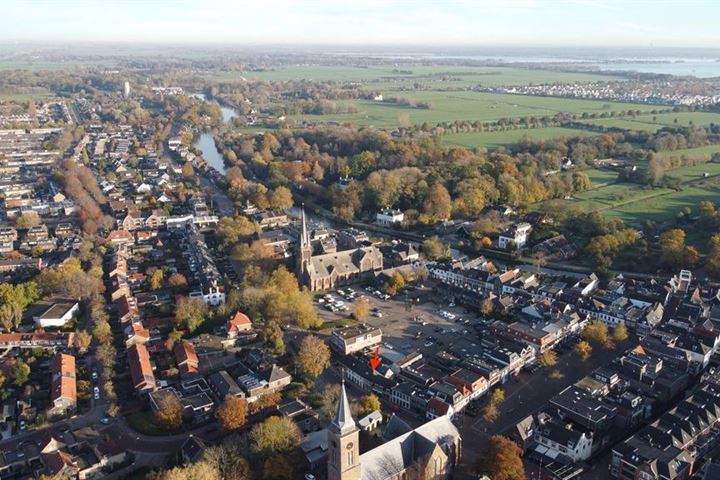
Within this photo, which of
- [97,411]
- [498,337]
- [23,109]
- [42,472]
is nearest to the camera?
[42,472]

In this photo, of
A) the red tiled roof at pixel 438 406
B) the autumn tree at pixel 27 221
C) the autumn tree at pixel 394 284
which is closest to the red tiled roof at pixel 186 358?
the red tiled roof at pixel 438 406

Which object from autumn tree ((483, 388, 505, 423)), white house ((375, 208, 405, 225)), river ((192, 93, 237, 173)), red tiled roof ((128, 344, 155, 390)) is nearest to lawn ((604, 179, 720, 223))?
white house ((375, 208, 405, 225))

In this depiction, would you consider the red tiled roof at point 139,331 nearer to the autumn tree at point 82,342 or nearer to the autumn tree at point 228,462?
the autumn tree at point 82,342

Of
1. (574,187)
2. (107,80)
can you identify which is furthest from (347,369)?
(107,80)

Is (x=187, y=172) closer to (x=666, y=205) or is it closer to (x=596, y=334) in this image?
(x=666, y=205)

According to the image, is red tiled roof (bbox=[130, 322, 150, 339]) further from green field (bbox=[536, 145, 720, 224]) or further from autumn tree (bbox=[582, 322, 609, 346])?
green field (bbox=[536, 145, 720, 224])

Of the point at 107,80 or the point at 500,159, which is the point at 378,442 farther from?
the point at 107,80

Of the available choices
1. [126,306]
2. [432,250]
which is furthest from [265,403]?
[432,250]
